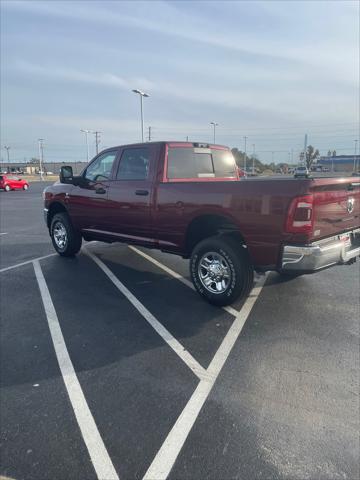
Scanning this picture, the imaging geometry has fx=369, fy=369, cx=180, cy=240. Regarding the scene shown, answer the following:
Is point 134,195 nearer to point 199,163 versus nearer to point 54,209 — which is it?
point 199,163

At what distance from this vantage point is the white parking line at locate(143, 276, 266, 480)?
2.19 meters

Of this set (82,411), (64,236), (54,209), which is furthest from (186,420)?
(54,209)

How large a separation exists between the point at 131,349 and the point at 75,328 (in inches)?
32.7

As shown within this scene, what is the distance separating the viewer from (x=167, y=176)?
5.22m

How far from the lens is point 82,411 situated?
2.70 m

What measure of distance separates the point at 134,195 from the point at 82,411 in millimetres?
3366

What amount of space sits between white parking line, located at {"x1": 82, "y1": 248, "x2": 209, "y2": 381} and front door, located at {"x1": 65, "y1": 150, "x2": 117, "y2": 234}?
0.95 metres

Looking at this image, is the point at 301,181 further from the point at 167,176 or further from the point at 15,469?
the point at 15,469

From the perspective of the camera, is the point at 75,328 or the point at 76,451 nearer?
Result: the point at 76,451

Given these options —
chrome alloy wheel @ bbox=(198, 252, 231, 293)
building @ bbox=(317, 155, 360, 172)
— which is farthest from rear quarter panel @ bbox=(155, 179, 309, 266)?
building @ bbox=(317, 155, 360, 172)

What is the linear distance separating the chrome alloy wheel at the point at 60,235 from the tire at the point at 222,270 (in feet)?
10.9

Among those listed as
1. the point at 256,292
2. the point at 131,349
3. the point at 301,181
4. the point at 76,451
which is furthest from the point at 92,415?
the point at 256,292

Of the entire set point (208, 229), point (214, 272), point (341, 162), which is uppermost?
point (341, 162)

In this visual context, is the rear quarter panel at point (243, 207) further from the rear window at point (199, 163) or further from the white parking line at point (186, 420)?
the white parking line at point (186, 420)
